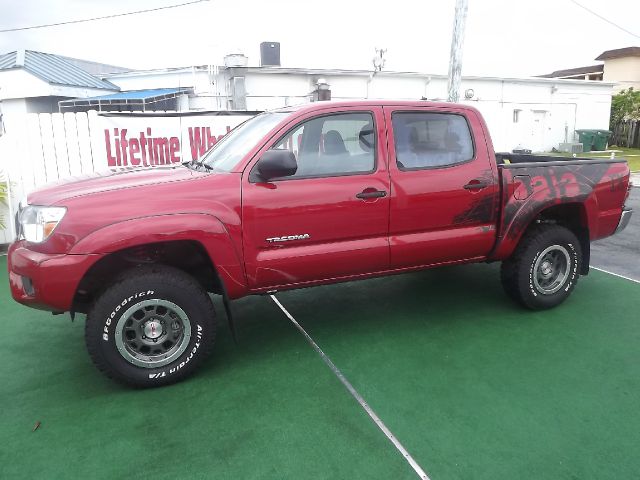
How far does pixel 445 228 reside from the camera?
4043mm

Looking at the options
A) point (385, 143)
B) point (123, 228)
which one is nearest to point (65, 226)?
point (123, 228)

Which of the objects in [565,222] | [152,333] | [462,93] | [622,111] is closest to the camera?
[152,333]

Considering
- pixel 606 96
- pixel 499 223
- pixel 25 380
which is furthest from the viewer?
pixel 606 96

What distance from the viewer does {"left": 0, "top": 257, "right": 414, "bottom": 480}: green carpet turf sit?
2615 millimetres

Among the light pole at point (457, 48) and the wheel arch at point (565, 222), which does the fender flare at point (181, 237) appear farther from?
the light pole at point (457, 48)

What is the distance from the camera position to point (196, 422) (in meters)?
3.01

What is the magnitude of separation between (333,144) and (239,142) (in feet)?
2.55

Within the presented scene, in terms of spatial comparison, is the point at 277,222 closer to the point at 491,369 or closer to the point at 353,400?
the point at 353,400

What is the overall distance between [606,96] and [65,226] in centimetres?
2903

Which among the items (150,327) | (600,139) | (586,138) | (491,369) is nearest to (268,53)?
(586,138)

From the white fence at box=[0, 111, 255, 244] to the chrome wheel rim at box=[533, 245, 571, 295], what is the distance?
449 cm

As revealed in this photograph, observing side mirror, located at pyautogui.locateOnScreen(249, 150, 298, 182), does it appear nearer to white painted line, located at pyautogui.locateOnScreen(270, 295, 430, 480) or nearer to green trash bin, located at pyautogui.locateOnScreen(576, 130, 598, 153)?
white painted line, located at pyautogui.locateOnScreen(270, 295, 430, 480)

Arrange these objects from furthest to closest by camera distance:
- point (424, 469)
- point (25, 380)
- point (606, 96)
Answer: point (606, 96), point (25, 380), point (424, 469)

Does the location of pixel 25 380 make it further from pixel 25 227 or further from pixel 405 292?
pixel 405 292
